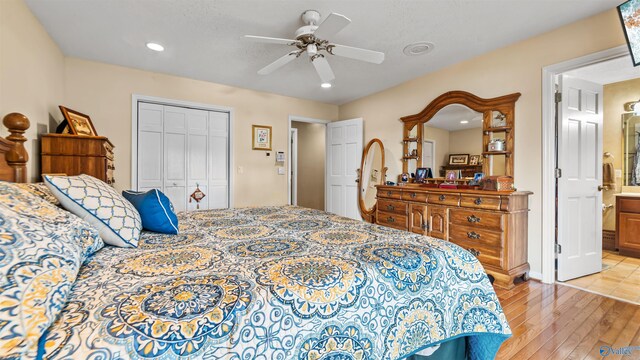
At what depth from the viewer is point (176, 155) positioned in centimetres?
391

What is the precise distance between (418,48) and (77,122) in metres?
3.68

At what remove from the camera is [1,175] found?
5.08ft

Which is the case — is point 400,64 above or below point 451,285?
above

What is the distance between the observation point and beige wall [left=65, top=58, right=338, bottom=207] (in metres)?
3.32

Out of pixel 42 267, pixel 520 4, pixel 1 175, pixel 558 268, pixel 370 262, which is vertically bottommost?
pixel 558 268

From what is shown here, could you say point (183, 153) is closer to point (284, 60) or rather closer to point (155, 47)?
point (155, 47)

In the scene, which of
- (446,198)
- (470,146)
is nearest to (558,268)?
(446,198)

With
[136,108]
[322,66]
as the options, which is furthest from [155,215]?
[136,108]

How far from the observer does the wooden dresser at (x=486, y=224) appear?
8.32 ft

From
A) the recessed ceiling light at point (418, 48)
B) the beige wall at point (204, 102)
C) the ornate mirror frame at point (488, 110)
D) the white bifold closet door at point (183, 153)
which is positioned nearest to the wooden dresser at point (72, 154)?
the beige wall at point (204, 102)

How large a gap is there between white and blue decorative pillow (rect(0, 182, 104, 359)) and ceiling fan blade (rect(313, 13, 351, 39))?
1.79 meters

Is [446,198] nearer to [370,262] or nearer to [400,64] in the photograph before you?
[400,64]

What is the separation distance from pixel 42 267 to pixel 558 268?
12.0 feet

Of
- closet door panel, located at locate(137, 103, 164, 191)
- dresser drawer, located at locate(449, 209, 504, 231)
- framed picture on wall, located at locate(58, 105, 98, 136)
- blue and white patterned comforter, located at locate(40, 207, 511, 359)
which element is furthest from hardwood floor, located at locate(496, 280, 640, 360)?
closet door panel, located at locate(137, 103, 164, 191)
